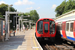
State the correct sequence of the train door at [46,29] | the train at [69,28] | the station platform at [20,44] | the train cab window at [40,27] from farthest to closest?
the train cab window at [40,27]
the train door at [46,29]
the train at [69,28]
the station platform at [20,44]

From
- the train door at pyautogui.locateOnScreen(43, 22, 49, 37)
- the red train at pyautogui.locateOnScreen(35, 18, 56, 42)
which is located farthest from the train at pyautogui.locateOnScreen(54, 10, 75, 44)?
the train door at pyautogui.locateOnScreen(43, 22, 49, 37)

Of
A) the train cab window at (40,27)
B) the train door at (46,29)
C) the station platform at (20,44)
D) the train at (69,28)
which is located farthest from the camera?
the train cab window at (40,27)

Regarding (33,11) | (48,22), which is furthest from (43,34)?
(33,11)

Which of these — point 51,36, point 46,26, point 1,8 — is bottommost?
point 51,36

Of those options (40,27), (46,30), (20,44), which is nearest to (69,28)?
(46,30)

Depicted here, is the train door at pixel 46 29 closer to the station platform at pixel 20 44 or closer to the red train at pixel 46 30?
the red train at pixel 46 30

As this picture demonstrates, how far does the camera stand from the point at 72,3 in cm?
5919

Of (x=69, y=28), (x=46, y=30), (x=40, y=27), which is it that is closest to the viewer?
(x=69, y=28)

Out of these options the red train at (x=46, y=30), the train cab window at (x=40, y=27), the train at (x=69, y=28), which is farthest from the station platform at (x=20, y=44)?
the train at (x=69, y=28)

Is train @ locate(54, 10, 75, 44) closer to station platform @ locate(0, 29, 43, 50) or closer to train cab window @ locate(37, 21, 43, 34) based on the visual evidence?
train cab window @ locate(37, 21, 43, 34)

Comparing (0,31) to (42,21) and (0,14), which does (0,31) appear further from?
(0,14)

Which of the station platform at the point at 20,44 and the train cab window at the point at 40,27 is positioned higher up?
the train cab window at the point at 40,27

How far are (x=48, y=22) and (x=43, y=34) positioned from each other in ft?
5.08

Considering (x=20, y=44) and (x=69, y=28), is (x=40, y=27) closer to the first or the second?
(x=69, y=28)
